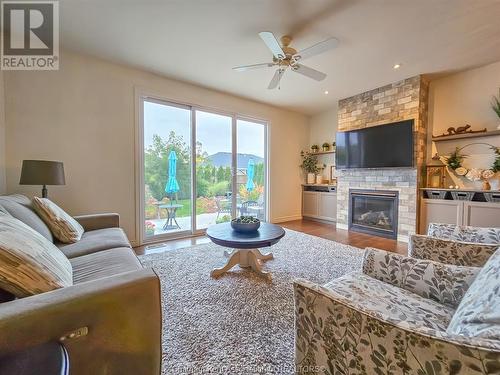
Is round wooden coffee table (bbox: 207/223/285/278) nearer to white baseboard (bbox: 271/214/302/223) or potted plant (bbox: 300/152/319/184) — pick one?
white baseboard (bbox: 271/214/302/223)

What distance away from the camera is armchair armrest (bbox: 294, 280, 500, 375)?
1.89ft

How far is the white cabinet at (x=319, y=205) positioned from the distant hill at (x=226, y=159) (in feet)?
5.50

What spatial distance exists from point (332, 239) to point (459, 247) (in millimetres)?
2394

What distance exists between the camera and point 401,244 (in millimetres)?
3604

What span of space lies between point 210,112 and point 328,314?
3.95m

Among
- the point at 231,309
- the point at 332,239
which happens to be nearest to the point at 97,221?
the point at 231,309

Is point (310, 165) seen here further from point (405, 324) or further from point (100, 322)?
point (100, 322)

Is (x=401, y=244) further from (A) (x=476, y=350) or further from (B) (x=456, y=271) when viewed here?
(A) (x=476, y=350)

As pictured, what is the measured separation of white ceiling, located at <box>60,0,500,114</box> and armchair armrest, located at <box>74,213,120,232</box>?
2.05 meters

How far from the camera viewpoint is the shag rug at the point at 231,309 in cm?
130

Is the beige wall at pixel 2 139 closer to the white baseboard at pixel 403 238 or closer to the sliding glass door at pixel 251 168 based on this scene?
the sliding glass door at pixel 251 168

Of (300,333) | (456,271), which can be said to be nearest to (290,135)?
(456,271)

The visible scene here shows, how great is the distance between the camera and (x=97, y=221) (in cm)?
248

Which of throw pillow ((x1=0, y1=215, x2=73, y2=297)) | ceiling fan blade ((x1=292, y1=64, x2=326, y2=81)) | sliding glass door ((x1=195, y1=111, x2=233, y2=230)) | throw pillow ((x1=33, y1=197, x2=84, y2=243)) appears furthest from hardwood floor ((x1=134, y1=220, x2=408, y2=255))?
ceiling fan blade ((x1=292, y1=64, x2=326, y2=81))
